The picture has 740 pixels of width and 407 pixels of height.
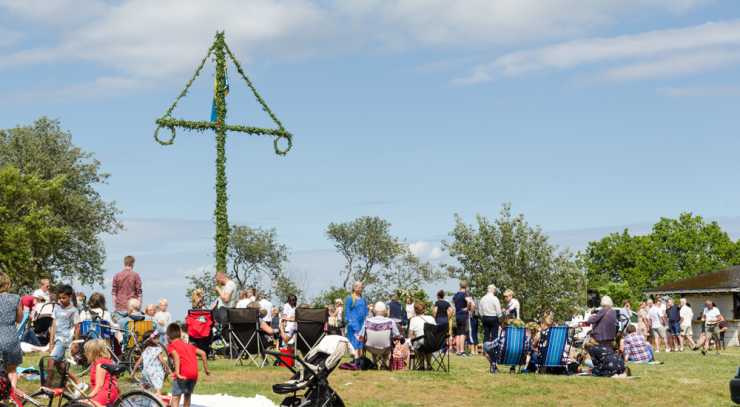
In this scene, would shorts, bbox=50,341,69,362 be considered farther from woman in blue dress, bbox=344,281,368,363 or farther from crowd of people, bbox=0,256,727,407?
woman in blue dress, bbox=344,281,368,363

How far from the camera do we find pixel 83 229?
174 feet

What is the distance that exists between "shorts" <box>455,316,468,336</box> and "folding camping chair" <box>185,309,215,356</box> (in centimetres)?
662

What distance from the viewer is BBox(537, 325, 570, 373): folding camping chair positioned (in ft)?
58.7

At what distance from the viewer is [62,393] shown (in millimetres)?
10305

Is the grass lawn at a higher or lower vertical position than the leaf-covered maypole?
lower

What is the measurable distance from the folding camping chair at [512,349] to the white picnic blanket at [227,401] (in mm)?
5410

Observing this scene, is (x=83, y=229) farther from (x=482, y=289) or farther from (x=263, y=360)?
(x=263, y=360)

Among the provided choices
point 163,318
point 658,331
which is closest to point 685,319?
point 658,331

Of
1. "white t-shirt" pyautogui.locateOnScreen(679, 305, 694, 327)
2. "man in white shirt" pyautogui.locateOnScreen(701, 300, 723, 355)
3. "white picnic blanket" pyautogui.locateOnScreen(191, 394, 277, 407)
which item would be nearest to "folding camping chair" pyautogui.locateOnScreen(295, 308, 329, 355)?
"white picnic blanket" pyautogui.locateOnScreen(191, 394, 277, 407)

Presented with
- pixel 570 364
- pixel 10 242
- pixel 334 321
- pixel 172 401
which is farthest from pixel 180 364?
pixel 10 242

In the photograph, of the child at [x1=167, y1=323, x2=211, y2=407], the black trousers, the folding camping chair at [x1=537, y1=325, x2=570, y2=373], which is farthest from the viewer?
the black trousers

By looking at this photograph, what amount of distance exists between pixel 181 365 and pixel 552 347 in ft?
28.1

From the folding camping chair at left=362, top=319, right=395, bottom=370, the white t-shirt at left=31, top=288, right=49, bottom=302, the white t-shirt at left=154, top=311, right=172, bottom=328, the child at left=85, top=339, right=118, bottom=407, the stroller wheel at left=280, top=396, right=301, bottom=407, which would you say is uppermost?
the white t-shirt at left=31, top=288, right=49, bottom=302

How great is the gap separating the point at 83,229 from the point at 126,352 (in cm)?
3871
